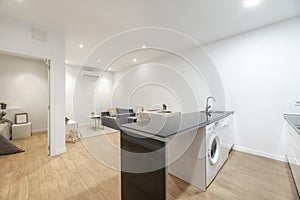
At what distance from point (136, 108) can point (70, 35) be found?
148 inches

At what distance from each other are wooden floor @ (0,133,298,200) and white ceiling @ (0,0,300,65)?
2717 mm

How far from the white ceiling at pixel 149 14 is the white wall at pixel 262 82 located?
269 millimetres

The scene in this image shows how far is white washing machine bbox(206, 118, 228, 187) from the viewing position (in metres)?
1.67

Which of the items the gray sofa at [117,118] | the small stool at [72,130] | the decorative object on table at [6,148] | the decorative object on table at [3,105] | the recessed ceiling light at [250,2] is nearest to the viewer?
the recessed ceiling light at [250,2]

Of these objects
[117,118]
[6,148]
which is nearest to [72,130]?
[6,148]

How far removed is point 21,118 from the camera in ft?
13.5

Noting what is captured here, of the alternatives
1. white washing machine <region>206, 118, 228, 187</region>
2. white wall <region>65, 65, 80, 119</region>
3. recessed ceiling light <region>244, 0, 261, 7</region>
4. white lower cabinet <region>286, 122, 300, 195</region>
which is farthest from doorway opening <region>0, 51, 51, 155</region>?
white lower cabinet <region>286, 122, 300, 195</region>

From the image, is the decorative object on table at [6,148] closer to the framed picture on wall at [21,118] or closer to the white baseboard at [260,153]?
the framed picture on wall at [21,118]

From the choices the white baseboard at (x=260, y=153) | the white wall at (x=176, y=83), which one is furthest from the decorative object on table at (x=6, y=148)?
the white baseboard at (x=260, y=153)

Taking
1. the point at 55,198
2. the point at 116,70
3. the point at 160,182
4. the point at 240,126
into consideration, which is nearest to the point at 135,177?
the point at 160,182

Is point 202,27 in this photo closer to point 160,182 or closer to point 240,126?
point 240,126

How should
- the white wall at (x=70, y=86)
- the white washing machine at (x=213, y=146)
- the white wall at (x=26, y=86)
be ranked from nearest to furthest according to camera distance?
the white washing machine at (x=213, y=146), the white wall at (x=26, y=86), the white wall at (x=70, y=86)

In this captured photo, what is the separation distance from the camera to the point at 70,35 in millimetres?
3111

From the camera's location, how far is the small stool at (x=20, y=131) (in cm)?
376
